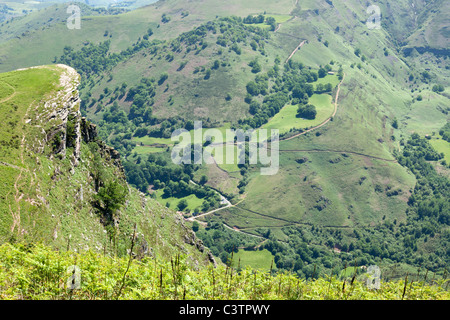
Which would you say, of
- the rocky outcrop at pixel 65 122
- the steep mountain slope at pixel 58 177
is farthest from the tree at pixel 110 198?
the rocky outcrop at pixel 65 122

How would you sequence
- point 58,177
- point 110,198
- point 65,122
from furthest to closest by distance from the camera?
point 110,198 → point 65,122 → point 58,177

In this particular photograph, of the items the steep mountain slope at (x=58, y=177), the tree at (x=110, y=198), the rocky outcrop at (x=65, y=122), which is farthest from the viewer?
the tree at (x=110, y=198)

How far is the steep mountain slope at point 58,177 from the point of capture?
175 ft

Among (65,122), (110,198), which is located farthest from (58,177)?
(65,122)

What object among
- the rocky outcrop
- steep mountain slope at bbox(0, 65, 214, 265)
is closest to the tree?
steep mountain slope at bbox(0, 65, 214, 265)

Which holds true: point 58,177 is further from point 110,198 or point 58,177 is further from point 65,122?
point 65,122

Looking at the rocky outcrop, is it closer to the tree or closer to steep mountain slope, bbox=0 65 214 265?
steep mountain slope, bbox=0 65 214 265

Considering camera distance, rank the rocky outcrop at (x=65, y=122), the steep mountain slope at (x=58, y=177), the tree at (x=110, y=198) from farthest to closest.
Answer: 1. the tree at (x=110, y=198)
2. the rocky outcrop at (x=65, y=122)
3. the steep mountain slope at (x=58, y=177)

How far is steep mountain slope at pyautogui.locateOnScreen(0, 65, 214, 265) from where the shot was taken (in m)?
53.3

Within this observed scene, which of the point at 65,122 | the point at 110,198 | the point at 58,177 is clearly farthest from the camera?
the point at 110,198

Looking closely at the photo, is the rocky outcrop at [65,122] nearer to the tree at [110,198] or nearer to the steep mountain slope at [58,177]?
the steep mountain slope at [58,177]

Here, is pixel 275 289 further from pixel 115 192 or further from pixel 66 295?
pixel 115 192

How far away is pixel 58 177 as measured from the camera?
6450 centimetres
